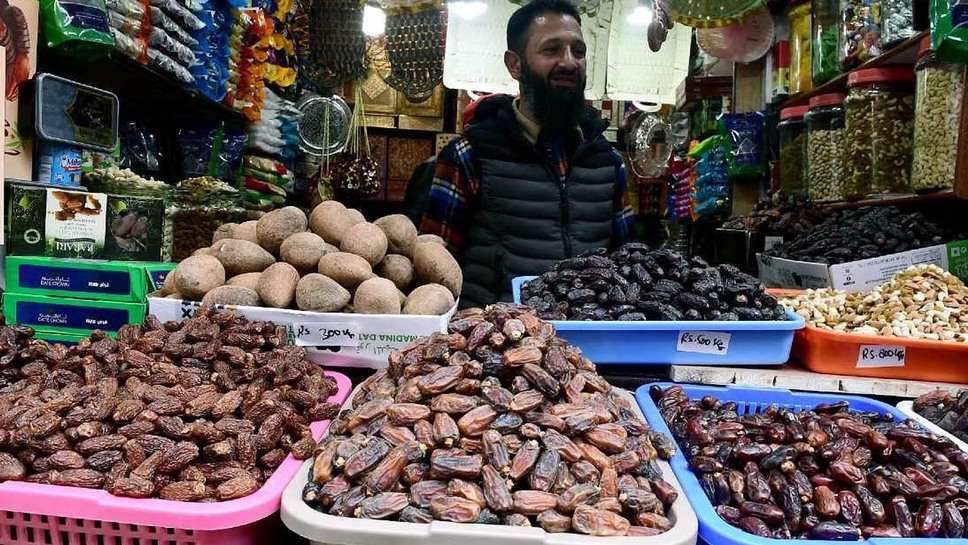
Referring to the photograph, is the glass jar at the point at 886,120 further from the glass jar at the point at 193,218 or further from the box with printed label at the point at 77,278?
the box with printed label at the point at 77,278

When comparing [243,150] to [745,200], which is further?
[745,200]

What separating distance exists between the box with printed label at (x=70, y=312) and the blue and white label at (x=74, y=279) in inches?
1.1

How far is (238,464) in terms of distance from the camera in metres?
1.04

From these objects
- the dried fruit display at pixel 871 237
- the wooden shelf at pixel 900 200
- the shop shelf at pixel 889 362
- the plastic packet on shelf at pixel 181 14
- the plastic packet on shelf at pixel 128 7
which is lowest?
the shop shelf at pixel 889 362

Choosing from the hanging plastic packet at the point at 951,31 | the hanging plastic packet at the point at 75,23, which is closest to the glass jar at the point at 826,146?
the hanging plastic packet at the point at 951,31

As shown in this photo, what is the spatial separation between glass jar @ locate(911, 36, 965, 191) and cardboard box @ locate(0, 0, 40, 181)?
2964mm

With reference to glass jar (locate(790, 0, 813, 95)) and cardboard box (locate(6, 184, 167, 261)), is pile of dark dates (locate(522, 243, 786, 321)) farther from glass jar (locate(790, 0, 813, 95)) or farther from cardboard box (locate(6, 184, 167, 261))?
glass jar (locate(790, 0, 813, 95))

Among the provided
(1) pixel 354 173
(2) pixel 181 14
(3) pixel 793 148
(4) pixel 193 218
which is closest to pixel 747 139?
(3) pixel 793 148

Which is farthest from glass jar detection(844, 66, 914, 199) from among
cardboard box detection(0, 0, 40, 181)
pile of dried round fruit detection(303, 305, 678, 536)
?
cardboard box detection(0, 0, 40, 181)

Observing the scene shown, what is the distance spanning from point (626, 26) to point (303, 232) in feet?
6.88

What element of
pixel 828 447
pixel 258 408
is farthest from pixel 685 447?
pixel 258 408

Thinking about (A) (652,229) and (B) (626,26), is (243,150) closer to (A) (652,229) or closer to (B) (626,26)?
(B) (626,26)

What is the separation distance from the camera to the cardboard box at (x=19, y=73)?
78.3 inches

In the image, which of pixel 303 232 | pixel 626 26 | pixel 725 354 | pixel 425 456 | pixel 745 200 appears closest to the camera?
pixel 425 456
